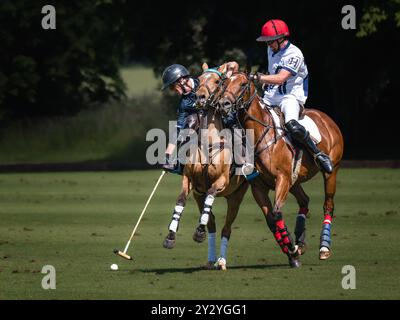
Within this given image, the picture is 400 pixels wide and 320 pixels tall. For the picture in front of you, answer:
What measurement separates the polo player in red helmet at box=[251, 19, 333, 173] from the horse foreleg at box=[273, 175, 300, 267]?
2.24ft

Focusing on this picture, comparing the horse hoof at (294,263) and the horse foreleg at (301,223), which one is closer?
the horse hoof at (294,263)

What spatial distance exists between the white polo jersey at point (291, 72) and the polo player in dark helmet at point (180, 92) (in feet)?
3.89

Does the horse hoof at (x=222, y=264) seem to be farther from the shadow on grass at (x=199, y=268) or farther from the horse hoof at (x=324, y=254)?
the horse hoof at (x=324, y=254)

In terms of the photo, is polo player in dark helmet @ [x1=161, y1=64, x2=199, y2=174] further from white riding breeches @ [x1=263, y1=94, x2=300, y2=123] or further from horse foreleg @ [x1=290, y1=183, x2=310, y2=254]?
horse foreleg @ [x1=290, y1=183, x2=310, y2=254]

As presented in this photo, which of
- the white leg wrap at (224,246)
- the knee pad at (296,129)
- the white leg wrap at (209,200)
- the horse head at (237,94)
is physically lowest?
the white leg wrap at (224,246)

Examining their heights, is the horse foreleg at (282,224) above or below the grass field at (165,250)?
above

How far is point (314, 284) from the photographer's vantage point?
1305 cm

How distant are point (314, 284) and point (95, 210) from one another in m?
10.6

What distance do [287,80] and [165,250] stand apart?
317 cm

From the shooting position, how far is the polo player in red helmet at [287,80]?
14.7m

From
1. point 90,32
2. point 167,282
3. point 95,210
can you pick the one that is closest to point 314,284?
point 167,282

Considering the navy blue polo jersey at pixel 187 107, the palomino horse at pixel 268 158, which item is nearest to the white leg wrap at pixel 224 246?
the palomino horse at pixel 268 158

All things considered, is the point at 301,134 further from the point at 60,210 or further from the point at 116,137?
the point at 116,137

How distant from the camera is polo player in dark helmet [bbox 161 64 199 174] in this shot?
14.2 m
